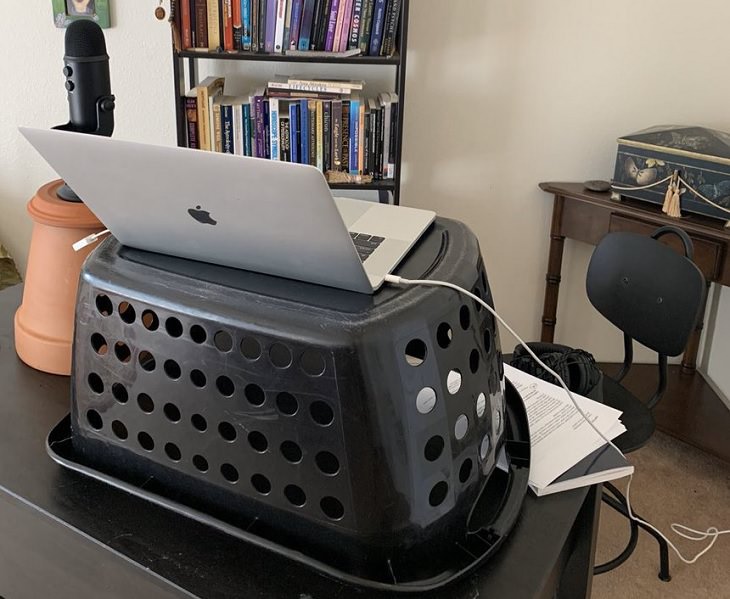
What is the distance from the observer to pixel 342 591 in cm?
74

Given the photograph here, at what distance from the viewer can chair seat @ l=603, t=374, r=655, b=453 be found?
65.6 inches

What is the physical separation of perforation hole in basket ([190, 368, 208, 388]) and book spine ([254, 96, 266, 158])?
1.56m

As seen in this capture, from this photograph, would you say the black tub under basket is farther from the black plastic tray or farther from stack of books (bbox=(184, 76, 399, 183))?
stack of books (bbox=(184, 76, 399, 183))

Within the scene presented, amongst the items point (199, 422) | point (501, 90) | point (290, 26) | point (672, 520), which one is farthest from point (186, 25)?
point (672, 520)

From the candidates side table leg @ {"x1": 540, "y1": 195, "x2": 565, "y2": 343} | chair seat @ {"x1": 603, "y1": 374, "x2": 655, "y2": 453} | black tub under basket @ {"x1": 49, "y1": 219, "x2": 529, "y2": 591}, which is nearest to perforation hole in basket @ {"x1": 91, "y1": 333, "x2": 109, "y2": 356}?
black tub under basket @ {"x1": 49, "y1": 219, "x2": 529, "y2": 591}

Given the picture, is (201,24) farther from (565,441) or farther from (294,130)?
(565,441)

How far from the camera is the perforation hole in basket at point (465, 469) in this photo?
2.56ft

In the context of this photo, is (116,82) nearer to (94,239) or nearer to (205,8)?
(205,8)

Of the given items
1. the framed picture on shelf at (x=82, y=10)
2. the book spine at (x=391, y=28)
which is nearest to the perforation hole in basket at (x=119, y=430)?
the book spine at (x=391, y=28)

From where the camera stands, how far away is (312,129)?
2.30 meters

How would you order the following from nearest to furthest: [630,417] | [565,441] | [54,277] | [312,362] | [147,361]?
[312,362]
[147,361]
[565,441]
[54,277]
[630,417]

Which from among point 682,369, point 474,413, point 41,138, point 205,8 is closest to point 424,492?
point 474,413

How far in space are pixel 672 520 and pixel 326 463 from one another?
1759 millimetres

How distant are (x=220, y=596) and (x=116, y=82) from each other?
6.89 feet
